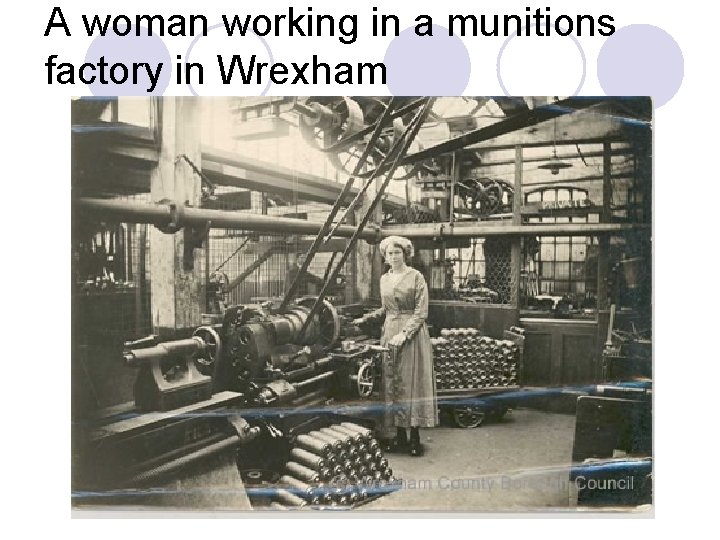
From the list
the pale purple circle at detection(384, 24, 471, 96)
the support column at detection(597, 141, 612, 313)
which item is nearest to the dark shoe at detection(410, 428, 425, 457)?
the support column at detection(597, 141, 612, 313)

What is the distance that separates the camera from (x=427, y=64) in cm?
275

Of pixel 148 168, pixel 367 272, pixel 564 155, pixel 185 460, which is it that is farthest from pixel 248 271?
pixel 564 155

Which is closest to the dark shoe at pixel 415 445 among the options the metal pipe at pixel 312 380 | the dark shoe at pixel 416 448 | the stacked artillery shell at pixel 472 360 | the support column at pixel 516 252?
the dark shoe at pixel 416 448

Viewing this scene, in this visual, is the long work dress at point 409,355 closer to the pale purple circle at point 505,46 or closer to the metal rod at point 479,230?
the metal rod at point 479,230

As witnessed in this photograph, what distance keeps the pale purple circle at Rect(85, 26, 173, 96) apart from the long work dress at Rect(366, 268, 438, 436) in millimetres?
1485

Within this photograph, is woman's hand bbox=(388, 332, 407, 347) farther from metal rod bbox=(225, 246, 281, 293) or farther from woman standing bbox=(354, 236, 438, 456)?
metal rod bbox=(225, 246, 281, 293)

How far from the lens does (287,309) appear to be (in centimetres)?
293

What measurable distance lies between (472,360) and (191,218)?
1.57 metres

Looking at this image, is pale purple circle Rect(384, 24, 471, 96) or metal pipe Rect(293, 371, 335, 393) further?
metal pipe Rect(293, 371, 335, 393)

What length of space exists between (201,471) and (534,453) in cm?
165

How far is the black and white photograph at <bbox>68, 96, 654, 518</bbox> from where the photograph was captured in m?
2.81

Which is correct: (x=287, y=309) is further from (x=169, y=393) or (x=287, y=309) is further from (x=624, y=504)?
(x=624, y=504)

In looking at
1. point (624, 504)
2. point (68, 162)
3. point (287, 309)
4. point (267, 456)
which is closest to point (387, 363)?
point (287, 309)

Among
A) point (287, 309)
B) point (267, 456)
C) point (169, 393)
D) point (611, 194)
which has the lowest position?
point (267, 456)
